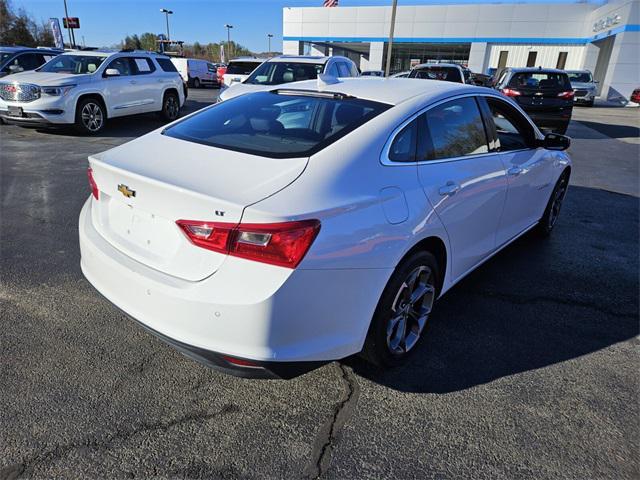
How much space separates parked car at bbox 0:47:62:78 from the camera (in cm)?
1262

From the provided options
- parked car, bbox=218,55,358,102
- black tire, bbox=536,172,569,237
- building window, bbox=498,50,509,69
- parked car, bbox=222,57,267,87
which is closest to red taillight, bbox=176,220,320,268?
black tire, bbox=536,172,569,237

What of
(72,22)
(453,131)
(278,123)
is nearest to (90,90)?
(278,123)

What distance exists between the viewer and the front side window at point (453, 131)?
2861 millimetres

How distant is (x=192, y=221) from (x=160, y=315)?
0.49 meters

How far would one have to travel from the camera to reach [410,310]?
281 centimetres

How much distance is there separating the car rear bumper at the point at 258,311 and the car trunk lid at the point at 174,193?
0.08m

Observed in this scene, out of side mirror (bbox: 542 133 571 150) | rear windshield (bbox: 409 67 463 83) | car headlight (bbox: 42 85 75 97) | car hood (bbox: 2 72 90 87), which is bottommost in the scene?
car headlight (bbox: 42 85 75 97)

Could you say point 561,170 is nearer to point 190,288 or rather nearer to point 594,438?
point 594,438

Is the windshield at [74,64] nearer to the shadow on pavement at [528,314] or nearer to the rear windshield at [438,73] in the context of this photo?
the rear windshield at [438,73]

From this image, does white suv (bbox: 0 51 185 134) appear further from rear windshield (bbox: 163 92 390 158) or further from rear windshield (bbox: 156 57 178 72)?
rear windshield (bbox: 163 92 390 158)

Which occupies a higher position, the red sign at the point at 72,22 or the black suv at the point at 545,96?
the red sign at the point at 72,22

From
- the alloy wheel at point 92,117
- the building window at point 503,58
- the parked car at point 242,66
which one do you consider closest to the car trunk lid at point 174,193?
the alloy wheel at point 92,117

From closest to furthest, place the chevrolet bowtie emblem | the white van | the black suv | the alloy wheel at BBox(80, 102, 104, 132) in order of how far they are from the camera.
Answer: the chevrolet bowtie emblem < the alloy wheel at BBox(80, 102, 104, 132) < the black suv < the white van

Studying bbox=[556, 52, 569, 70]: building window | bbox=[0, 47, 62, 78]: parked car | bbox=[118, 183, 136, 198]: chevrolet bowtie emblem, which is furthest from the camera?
bbox=[556, 52, 569, 70]: building window
